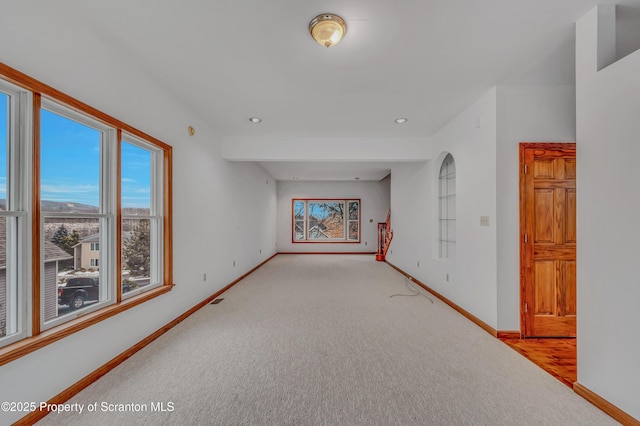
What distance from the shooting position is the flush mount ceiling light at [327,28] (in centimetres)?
172

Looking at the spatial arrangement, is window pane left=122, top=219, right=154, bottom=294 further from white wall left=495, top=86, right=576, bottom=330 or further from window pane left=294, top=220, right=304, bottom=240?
window pane left=294, top=220, right=304, bottom=240

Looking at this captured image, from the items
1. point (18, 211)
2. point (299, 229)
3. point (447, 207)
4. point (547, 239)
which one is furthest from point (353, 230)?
point (18, 211)

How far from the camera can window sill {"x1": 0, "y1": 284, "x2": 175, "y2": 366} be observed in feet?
4.53

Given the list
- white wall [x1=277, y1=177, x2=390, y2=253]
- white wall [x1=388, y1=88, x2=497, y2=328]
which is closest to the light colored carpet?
white wall [x1=388, y1=88, x2=497, y2=328]

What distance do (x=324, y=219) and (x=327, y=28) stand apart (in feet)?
25.3

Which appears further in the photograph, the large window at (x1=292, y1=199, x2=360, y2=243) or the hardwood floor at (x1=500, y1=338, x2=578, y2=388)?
the large window at (x1=292, y1=199, x2=360, y2=243)

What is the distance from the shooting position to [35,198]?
1.55 meters

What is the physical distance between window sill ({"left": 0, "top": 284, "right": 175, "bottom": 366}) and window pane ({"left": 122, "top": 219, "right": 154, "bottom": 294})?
0.59 feet

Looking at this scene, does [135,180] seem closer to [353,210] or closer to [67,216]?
[67,216]

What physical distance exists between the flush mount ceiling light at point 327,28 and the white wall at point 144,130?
1.63m

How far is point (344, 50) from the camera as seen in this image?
2070mm

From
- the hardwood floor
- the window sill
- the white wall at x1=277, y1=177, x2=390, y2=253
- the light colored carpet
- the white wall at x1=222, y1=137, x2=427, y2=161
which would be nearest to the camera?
the window sill

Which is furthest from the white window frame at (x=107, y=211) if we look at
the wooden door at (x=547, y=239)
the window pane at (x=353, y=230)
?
the window pane at (x=353, y=230)

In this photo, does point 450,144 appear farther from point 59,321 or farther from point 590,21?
point 59,321
